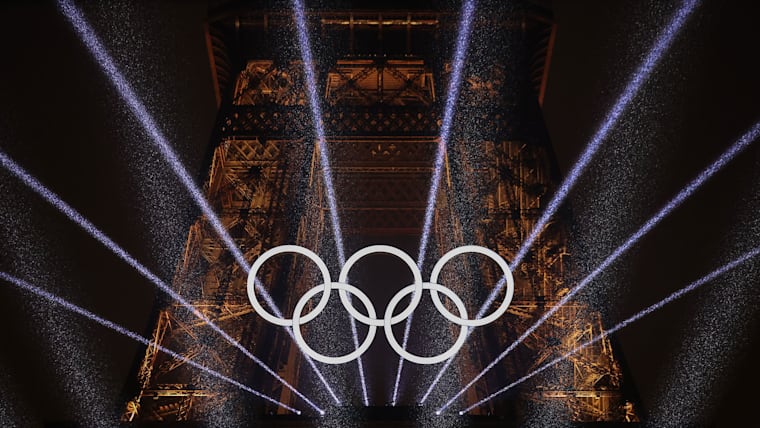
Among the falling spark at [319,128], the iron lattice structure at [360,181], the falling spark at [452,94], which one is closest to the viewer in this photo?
the iron lattice structure at [360,181]

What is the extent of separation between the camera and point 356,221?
21.6m

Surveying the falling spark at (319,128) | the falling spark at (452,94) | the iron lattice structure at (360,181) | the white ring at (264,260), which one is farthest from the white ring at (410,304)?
the falling spark at (452,94)

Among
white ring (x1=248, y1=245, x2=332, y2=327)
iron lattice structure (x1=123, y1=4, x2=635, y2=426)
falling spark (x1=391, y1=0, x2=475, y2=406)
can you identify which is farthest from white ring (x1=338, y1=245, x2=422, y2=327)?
falling spark (x1=391, y1=0, x2=475, y2=406)

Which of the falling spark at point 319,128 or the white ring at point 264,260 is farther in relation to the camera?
the falling spark at point 319,128

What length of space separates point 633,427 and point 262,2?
1202cm

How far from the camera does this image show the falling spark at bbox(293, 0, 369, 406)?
15805 millimetres

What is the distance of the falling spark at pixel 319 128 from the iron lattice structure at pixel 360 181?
18 cm

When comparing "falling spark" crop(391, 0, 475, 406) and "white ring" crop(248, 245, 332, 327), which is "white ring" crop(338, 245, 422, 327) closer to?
"white ring" crop(248, 245, 332, 327)

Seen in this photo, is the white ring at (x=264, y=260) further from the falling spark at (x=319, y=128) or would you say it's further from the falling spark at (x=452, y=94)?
the falling spark at (x=452, y=94)

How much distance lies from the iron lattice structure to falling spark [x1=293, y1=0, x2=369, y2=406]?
183 millimetres

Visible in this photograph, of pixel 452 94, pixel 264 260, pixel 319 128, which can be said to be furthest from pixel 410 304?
pixel 452 94

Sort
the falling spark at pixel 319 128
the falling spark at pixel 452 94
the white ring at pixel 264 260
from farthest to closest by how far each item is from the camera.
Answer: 1. the falling spark at pixel 452 94
2. the falling spark at pixel 319 128
3. the white ring at pixel 264 260

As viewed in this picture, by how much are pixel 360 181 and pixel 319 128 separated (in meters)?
5.69

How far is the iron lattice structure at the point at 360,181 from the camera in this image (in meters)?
11.3
